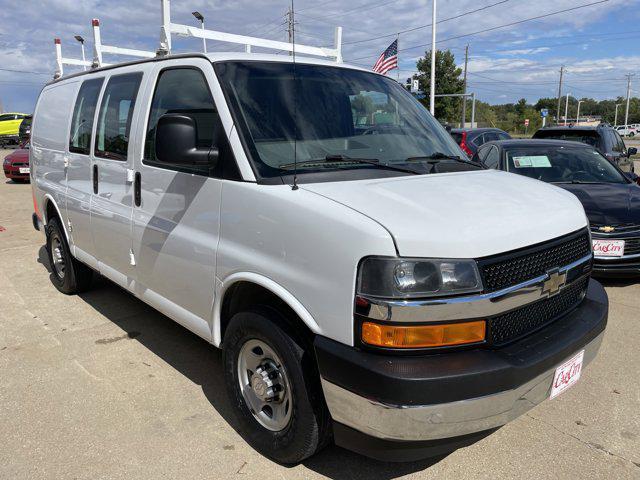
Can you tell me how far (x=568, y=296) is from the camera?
112 inches

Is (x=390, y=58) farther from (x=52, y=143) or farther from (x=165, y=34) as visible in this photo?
(x=165, y=34)

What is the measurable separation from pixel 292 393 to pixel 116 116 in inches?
102

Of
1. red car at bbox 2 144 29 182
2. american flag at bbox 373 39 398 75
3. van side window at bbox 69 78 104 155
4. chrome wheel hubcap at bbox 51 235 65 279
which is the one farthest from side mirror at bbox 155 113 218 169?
red car at bbox 2 144 29 182

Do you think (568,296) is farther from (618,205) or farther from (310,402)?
(618,205)

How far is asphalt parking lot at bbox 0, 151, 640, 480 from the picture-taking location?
2.82 metres

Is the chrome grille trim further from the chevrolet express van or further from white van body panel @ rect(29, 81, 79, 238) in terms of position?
white van body panel @ rect(29, 81, 79, 238)

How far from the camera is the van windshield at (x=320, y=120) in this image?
285 cm

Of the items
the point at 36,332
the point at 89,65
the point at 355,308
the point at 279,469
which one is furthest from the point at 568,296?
the point at 89,65

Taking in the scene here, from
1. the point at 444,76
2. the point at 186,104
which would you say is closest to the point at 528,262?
the point at 186,104

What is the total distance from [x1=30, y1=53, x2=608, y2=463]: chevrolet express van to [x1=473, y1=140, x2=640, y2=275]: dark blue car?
6.90 feet

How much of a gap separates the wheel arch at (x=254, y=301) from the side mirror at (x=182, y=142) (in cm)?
64

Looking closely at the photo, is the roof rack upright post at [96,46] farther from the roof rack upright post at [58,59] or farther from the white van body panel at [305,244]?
the white van body panel at [305,244]

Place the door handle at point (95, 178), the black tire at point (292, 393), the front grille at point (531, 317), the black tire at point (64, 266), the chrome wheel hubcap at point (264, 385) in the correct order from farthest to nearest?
the black tire at point (64, 266), the door handle at point (95, 178), the chrome wheel hubcap at point (264, 385), the black tire at point (292, 393), the front grille at point (531, 317)

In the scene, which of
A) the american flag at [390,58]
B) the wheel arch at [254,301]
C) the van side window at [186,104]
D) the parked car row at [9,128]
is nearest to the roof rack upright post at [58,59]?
the van side window at [186,104]
